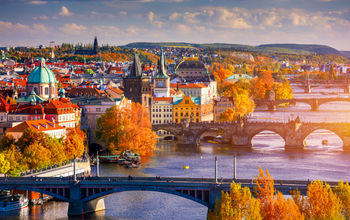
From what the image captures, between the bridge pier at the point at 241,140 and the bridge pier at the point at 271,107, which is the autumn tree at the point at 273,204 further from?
the bridge pier at the point at 271,107

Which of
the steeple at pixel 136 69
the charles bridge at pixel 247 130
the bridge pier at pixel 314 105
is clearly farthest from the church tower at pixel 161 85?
the bridge pier at pixel 314 105

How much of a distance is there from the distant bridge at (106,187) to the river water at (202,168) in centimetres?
93

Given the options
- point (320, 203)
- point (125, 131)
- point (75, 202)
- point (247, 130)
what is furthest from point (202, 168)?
point (320, 203)

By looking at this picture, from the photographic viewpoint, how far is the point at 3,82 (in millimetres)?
120375

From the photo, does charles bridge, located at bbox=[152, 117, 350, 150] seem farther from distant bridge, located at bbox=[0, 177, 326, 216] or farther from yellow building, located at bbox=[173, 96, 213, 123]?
distant bridge, located at bbox=[0, 177, 326, 216]

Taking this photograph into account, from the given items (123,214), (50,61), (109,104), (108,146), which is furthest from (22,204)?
(50,61)

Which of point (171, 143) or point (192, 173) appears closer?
point (192, 173)

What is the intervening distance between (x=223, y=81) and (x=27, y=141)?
11104 centimetres

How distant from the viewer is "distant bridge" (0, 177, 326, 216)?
4559 centimetres

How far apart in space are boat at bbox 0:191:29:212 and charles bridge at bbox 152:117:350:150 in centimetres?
3464

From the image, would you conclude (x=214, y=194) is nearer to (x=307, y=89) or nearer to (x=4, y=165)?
(x=4, y=165)

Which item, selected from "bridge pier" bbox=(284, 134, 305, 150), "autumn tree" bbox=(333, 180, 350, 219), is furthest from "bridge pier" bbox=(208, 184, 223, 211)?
"bridge pier" bbox=(284, 134, 305, 150)

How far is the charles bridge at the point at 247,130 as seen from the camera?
7975 centimetres

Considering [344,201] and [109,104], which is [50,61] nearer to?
[109,104]
